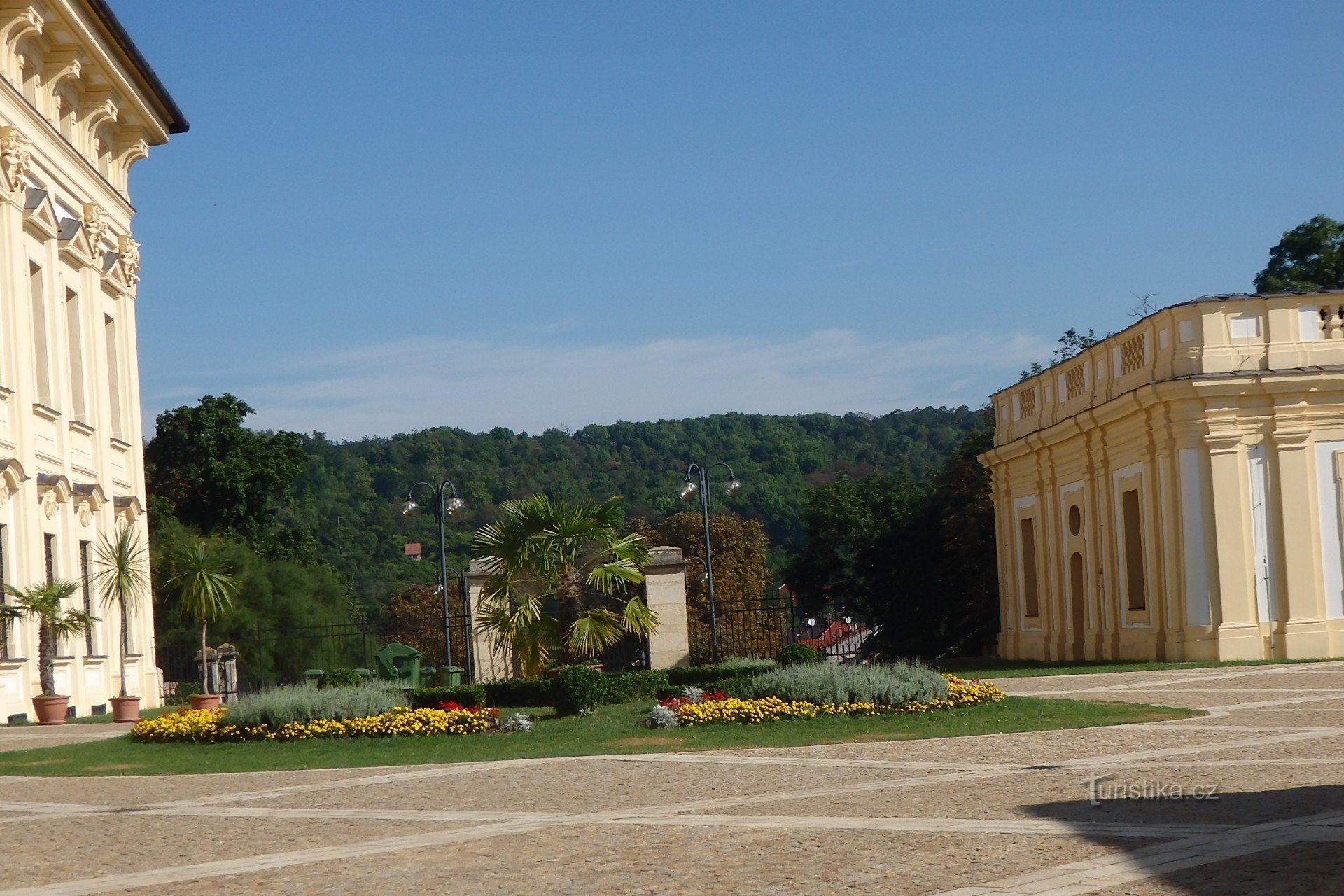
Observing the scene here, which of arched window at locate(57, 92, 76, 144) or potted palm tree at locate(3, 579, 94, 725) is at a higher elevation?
arched window at locate(57, 92, 76, 144)

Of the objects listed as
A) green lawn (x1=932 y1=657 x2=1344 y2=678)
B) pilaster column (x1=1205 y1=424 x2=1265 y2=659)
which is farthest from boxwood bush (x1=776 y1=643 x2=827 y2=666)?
pilaster column (x1=1205 y1=424 x2=1265 y2=659)

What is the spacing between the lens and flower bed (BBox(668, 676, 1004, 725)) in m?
17.8

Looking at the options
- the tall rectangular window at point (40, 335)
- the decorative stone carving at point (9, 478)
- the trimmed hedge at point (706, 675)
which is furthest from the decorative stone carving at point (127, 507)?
the trimmed hedge at point (706, 675)

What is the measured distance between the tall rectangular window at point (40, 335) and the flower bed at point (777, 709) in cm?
1509

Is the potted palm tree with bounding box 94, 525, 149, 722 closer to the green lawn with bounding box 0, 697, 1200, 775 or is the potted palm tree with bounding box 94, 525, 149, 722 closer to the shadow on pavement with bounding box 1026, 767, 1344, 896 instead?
the green lawn with bounding box 0, 697, 1200, 775

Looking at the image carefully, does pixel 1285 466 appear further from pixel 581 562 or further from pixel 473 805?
pixel 473 805

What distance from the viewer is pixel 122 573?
28266 millimetres

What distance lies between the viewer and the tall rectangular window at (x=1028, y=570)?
1533 inches

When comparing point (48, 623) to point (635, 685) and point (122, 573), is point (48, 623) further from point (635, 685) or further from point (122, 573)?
point (635, 685)

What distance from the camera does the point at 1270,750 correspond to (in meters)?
12.6

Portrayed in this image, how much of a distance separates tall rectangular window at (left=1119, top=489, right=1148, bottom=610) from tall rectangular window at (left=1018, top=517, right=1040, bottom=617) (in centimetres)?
589

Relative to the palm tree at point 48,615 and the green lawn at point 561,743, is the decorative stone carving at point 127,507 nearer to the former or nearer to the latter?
the palm tree at point 48,615

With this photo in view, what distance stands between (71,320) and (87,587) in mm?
5096

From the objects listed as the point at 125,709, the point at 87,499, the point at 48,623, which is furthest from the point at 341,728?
the point at 87,499
